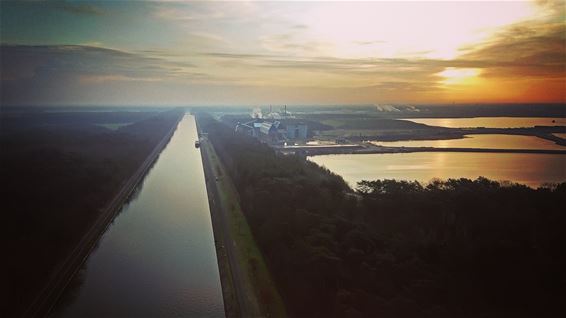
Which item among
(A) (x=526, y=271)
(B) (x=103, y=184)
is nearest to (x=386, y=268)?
(A) (x=526, y=271)

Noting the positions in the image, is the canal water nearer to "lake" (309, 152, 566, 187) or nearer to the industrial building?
"lake" (309, 152, 566, 187)

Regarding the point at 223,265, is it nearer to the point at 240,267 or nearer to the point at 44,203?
the point at 240,267

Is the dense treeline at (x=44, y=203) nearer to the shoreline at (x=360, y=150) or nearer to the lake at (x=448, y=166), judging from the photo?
the lake at (x=448, y=166)

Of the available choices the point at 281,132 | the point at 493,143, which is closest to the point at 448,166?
the point at 493,143

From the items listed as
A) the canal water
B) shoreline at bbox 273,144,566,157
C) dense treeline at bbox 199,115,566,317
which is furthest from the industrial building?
dense treeline at bbox 199,115,566,317

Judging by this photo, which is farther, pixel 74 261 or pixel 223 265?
pixel 74 261

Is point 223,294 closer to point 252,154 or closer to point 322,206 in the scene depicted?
point 322,206
